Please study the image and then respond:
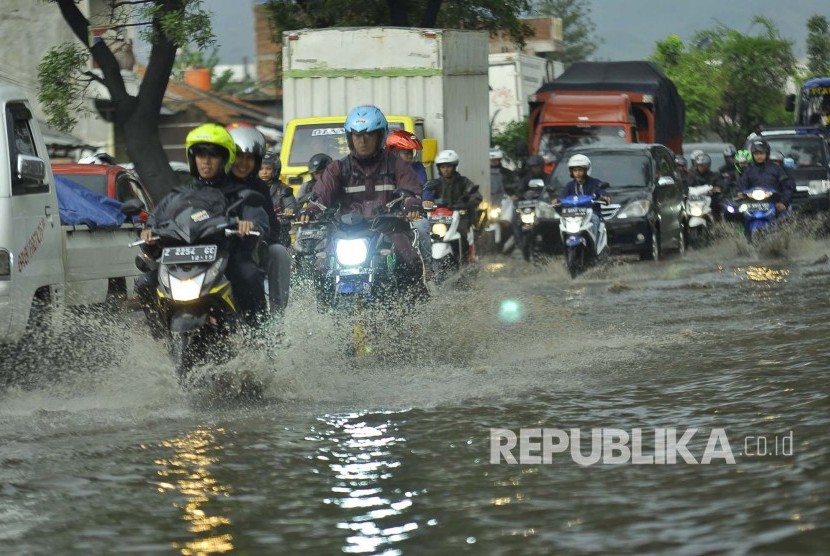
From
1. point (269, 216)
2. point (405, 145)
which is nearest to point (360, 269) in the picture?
point (269, 216)

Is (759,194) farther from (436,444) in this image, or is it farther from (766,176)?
(436,444)

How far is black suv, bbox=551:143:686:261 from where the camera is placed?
20.0 metres

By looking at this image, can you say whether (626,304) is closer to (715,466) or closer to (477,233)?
(477,233)

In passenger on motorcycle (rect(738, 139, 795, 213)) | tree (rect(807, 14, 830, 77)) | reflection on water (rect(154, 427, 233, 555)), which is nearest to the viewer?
reflection on water (rect(154, 427, 233, 555))

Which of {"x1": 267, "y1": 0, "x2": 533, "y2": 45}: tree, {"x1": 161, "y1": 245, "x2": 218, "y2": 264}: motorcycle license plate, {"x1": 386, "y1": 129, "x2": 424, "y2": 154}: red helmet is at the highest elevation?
{"x1": 267, "y1": 0, "x2": 533, "y2": 45}: tree

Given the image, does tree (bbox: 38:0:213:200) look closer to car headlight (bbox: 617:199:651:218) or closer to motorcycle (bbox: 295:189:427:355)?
car headlight (bbox: 617:199:651:218)

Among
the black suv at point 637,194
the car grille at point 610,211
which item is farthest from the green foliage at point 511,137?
the car grille at point 610,211

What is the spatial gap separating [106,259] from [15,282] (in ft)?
8.40

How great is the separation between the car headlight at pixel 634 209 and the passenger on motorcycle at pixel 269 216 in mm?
11346

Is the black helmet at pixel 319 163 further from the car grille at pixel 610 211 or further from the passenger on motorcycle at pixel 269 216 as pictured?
the car grille at pixel 610 211

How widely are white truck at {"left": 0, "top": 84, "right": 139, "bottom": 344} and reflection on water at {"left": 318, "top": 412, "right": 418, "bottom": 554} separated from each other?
2567mm

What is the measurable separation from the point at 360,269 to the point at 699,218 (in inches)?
557

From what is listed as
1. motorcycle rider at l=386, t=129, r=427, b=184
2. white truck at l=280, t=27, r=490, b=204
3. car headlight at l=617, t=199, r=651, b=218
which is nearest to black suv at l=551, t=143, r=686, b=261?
car headlight at l=617, t=199, r=651, b=218

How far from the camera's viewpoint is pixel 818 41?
2403 inches
